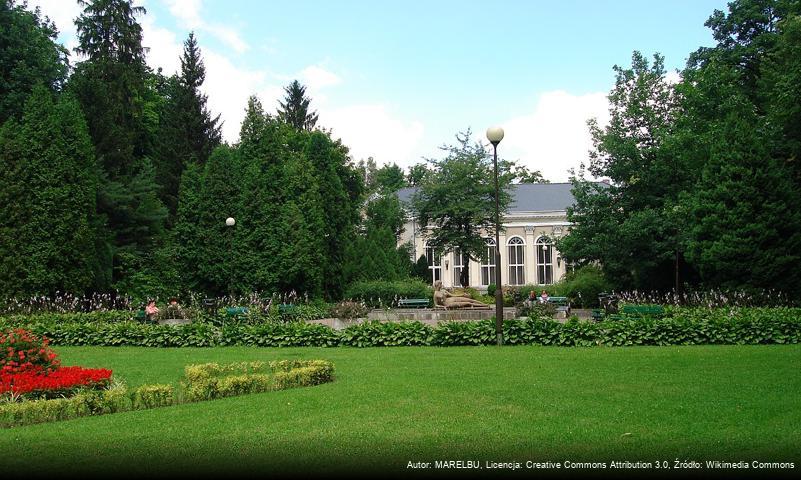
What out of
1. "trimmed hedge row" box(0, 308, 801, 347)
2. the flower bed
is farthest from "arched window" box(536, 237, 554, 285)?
the flower bed

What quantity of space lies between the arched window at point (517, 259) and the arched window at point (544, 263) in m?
1.31

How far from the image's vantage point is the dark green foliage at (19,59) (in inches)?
1214

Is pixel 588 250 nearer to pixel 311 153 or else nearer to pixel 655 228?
pixel 655 228

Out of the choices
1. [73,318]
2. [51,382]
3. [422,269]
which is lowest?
[51,382]

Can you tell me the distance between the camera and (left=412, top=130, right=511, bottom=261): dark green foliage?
36094 mm

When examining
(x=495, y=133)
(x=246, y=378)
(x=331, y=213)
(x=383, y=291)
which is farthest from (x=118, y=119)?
(x=246, y=378)

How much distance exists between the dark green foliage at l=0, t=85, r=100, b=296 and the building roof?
32433mm

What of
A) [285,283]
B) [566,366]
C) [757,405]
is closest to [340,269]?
[285,283]

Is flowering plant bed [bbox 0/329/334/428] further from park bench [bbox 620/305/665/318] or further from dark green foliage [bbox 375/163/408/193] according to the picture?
dark green foliage [bbox 375/163/408/193]

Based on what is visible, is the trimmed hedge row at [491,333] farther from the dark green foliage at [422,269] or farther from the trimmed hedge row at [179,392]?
the dark green foliage at [422,269]

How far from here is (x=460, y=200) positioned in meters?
36.0

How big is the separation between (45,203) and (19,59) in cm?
924

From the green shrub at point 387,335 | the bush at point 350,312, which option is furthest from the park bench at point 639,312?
the bush at point 350,312

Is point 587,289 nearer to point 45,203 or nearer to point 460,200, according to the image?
point 460,200
